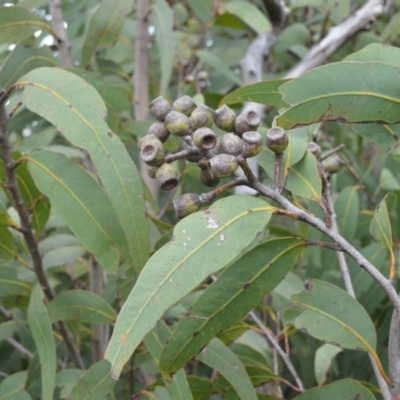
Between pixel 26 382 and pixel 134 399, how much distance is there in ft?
1.02

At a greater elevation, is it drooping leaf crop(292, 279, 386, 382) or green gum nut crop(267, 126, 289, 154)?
green gum nut crop(267, 126, 289, 154)

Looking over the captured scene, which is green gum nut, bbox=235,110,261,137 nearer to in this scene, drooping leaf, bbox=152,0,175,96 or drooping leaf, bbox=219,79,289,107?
drooping leaf, bbox=219,79,289,107

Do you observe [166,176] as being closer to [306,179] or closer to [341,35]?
[306,179]

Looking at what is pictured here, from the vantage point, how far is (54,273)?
2168mm

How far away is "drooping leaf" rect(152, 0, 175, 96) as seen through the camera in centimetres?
201

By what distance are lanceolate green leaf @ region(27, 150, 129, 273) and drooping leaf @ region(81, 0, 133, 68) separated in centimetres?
66

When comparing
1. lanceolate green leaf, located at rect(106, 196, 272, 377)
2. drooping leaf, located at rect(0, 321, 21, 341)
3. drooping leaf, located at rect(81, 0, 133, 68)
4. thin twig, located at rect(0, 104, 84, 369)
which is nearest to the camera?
lanceolate green leaf, located at rect(106, 196, 272, 377)

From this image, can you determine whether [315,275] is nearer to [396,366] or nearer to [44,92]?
[396,366]

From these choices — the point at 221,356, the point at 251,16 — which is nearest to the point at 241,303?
the point at 221,356

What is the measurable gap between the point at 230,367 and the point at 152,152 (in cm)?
54

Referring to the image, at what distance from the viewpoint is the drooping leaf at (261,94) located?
117cm

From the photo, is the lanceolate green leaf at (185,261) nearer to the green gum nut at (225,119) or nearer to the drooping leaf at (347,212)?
the green gum nut at (225,119)

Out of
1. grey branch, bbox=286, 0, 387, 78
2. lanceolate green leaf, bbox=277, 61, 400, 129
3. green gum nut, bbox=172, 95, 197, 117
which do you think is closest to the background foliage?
lanceolate green leaf, bbox=277, 61, 400, 129

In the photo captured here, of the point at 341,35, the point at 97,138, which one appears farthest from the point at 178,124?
the point at 341,35
